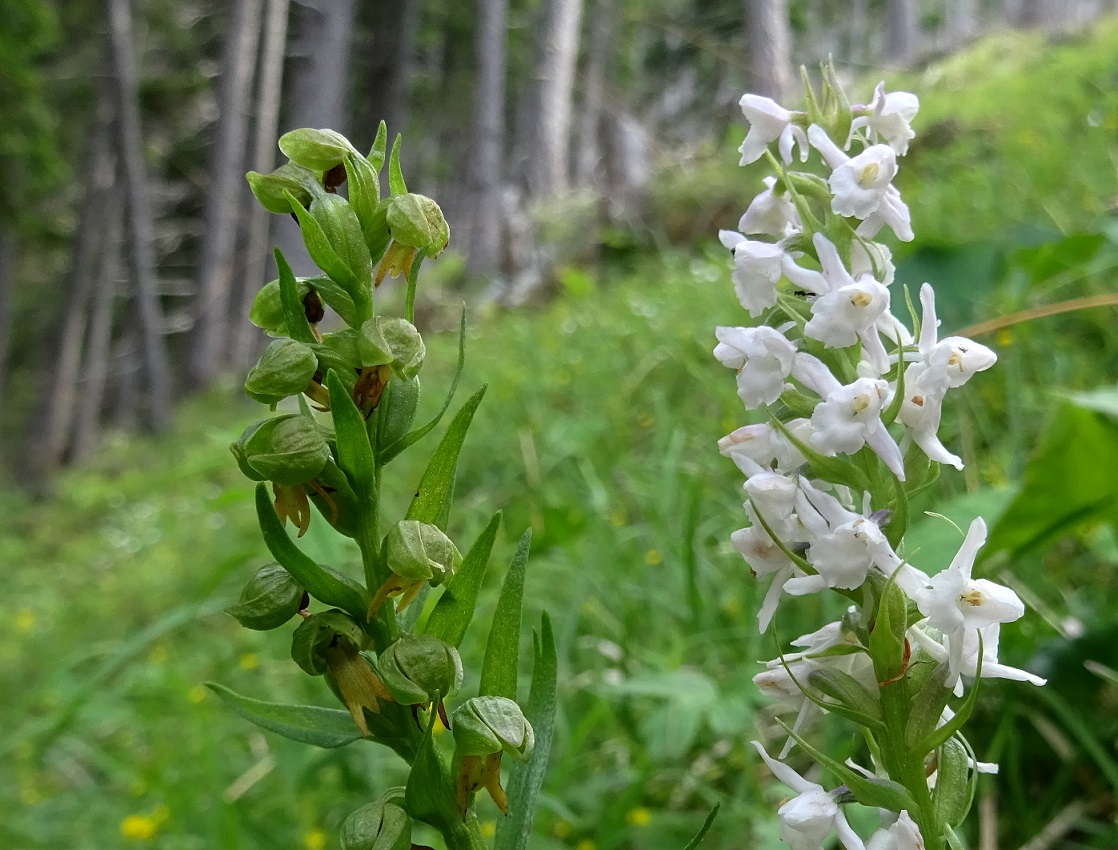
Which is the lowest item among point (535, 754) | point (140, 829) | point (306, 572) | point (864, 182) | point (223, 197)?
point (223, 197)

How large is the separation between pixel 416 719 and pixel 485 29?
11333mm

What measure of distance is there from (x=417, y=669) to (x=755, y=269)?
0.92ft

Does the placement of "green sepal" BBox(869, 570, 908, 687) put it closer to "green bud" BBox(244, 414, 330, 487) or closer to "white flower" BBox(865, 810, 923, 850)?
"white flower" BBox(865, 810, 923, 850)

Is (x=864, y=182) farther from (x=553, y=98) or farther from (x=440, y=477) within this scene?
(x=553, y=98)

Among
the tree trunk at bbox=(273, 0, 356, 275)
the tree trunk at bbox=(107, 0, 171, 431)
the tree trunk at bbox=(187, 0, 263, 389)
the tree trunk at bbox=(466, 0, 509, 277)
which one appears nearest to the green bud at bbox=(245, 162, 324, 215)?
the tree trunk at bbox=(273, 0, 356, 275)

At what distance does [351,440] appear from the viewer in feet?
1.48

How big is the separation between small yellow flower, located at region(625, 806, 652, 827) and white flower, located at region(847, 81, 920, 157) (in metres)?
1.04

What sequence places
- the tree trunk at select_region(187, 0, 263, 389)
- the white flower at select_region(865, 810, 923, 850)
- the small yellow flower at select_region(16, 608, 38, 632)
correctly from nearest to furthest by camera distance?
1. the white flower at select_region(865, 810, 923, 850)
2. the small yellow flower at select_region(16, 608, 38, 632)
3. the tree trunk at select_region(187, 0, 263, 389)

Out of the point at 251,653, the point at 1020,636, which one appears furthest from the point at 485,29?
the point at 1020,636

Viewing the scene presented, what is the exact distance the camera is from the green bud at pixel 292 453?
0.44 meters

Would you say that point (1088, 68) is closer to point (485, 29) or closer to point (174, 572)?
point (174, 572)

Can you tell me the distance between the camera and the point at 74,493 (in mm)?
9508

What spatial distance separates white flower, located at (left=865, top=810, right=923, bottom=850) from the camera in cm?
42

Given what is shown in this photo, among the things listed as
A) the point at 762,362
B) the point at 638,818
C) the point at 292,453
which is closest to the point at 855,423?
the point at 762,362
